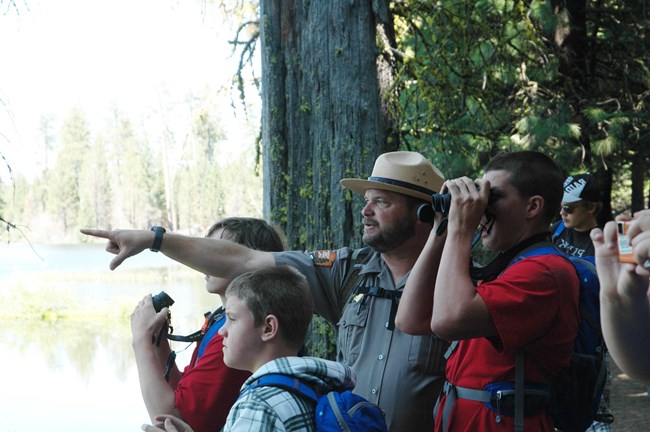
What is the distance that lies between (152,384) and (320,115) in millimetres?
1803

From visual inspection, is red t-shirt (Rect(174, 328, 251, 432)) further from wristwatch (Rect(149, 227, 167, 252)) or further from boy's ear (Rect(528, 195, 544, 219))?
boy's ear (Rect(528, 195, 544, 219))

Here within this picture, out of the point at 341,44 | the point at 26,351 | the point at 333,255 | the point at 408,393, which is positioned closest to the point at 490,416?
the point at 408,393

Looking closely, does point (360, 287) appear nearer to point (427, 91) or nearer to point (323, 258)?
point (323, 258)

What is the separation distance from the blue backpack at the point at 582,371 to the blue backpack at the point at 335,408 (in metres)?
0.45

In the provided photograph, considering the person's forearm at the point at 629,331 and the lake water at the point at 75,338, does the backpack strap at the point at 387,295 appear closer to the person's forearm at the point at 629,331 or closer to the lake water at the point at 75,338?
the person's forearm at the point at 629,331

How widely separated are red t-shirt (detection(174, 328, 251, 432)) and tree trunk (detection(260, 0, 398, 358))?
1.38m

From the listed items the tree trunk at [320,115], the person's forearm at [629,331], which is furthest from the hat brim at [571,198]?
the person's forearm at [629,331]

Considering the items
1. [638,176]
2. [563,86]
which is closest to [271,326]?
[563,86]

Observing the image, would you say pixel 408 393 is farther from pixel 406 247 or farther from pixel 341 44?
pixel 341 44

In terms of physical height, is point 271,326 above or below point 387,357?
above

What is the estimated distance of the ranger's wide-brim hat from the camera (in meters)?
2.87

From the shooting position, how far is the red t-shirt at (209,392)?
2434mm

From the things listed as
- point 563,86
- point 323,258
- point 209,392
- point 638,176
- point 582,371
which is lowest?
point 209,392

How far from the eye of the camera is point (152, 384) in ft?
8.13
